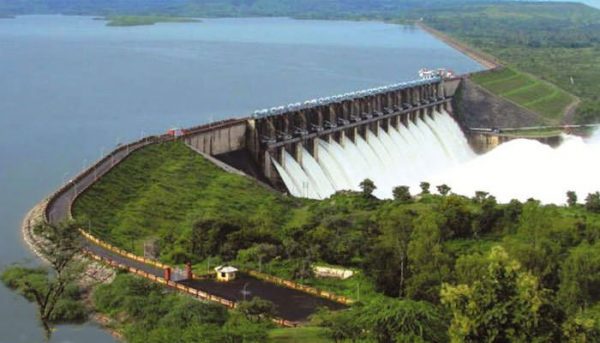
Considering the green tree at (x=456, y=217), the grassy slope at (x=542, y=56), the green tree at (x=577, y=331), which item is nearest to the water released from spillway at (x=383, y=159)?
the green tree at (x=456, y=217)

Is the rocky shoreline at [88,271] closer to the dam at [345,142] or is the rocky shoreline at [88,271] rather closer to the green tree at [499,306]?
the dam at [345,142]

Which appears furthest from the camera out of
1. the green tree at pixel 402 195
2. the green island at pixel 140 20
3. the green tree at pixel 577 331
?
the green island at pixel 140 20

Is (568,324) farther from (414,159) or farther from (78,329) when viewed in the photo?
(414,159)

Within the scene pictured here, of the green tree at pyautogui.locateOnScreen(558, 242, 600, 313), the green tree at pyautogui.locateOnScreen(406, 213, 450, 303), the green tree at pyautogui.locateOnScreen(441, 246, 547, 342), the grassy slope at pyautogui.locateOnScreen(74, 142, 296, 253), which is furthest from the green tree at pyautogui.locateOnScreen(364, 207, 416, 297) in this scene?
the green tree at pyautogui.locateOnScreen(441, 246, 547, 342)

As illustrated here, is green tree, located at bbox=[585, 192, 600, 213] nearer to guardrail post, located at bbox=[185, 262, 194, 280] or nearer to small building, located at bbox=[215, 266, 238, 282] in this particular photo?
small building, located at bbox=[215, 266, 238, 282]

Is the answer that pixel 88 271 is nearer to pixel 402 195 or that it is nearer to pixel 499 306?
pixel 499 306

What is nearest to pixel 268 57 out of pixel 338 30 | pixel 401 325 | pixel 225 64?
pixel 225 64

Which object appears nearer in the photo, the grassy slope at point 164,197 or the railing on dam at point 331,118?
the grassy slope at point 164,197
